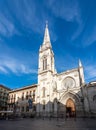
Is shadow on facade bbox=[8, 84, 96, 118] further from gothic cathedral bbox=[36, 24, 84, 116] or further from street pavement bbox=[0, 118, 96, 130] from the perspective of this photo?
street pavement bbox=[0, 118, 96, 130]

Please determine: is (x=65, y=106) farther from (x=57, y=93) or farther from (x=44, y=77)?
(x=44, y=77)

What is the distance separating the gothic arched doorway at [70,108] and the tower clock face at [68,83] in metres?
4.52

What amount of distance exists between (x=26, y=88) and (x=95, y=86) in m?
28.5

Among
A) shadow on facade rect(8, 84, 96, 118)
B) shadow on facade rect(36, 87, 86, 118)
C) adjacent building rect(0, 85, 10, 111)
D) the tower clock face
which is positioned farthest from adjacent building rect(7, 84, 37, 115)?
the tower clock face

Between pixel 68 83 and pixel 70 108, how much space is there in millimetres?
7951

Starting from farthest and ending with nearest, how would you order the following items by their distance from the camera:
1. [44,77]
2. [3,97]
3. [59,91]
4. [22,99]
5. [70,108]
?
[3,97], [22,99], [44,77], [59,91], [70,108]

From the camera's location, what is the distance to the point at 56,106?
36.2 metres

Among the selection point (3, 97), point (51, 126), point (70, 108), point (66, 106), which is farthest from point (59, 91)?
point (3, 97)

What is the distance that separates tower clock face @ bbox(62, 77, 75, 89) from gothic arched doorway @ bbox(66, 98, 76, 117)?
452 cm

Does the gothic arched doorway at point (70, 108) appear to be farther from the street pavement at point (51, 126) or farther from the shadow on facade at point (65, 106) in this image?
the street pavement at point (51, 126)

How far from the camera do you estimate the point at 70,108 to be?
117ft

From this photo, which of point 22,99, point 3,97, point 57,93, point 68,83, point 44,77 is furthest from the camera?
point 3,97

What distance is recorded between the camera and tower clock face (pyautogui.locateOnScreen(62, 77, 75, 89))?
126ft

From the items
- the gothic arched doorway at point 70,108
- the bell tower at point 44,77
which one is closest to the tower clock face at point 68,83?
the gothic arched doorway at point 70,108
